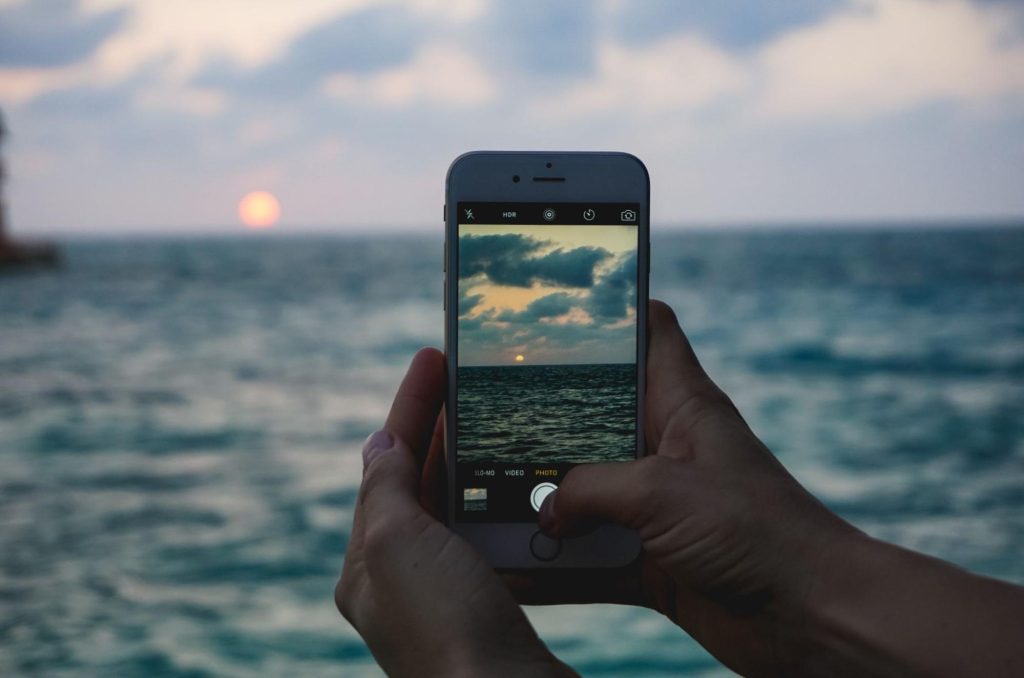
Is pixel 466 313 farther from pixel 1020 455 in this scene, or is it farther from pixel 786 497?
pixel 1020 455

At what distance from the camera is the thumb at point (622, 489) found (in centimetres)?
167

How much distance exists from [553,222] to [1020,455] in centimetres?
1085

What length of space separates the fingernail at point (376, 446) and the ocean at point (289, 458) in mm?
4846

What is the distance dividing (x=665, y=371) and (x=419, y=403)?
53cm

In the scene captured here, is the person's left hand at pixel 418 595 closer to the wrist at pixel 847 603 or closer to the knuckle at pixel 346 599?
the knuckle at pixel 346 599

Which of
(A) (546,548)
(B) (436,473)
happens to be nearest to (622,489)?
(A) (546,548)

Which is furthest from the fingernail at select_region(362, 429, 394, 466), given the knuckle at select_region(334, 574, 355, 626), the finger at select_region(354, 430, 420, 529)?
the knuckle at select_region(334, 574, 355, 626)

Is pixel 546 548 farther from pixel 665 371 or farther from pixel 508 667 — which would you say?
pixel 508 667

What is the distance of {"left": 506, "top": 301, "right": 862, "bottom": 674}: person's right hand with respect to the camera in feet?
5.33

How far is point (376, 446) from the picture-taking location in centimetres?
173

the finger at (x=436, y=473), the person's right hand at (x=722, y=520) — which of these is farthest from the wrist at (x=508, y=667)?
the finger at (x=436, y=473)

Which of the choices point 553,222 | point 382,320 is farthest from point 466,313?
point 382,320

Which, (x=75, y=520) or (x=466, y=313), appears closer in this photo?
(x=466, y=313)

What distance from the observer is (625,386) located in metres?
2.09
